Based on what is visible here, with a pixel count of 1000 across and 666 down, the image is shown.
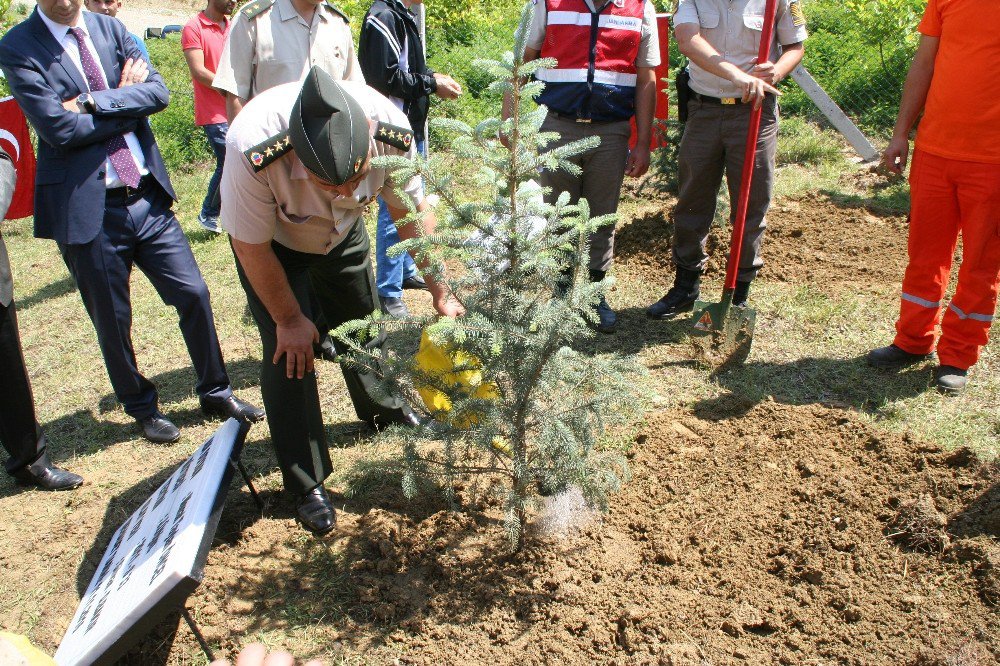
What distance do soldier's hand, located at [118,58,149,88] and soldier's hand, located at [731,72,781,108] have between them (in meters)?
3.01

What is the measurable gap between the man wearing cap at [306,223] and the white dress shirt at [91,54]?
3.45ft

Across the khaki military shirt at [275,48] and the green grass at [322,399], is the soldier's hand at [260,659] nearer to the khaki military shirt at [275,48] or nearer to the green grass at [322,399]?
the green grass at [322,399]

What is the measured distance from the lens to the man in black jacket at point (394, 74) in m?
4.46

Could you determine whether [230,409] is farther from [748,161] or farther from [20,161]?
[748,161]

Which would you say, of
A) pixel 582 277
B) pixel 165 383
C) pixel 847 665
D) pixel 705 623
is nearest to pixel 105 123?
pixel 165 383

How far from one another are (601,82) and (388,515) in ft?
8.58

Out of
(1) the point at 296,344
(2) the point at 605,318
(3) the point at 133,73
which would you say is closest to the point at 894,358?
(2) the point at 605,318

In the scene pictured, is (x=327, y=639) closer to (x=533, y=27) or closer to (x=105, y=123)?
(x=105, y=123)

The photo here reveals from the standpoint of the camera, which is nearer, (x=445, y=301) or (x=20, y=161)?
(x=445, y=301)

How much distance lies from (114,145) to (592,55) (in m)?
2.52

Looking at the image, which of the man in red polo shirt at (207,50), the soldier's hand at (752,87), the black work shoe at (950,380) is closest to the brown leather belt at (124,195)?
the man in red polo shirt at (207,50)

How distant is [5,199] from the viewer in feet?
10.2

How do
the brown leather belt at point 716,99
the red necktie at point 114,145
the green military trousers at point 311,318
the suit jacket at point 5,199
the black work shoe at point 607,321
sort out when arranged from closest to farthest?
1. the green military trousers at point 311,318
2. the suit jacket at point 5,199
3. the red necktie at point 114,145
4. the brown leather belt at point 716,99
5. the black work shoe at point 607,321

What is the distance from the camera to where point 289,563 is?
9.92ft
